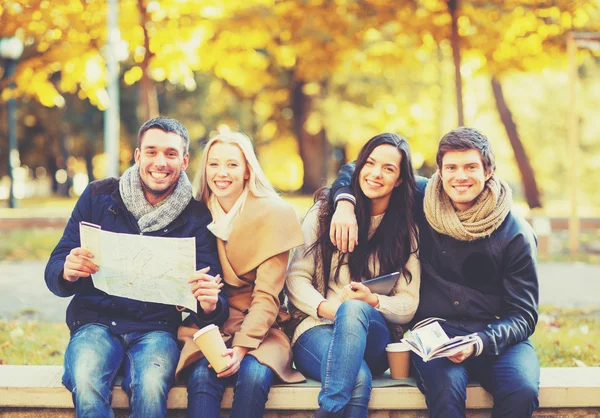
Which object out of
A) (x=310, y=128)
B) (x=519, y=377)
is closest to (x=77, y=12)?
(x=519, y=377)

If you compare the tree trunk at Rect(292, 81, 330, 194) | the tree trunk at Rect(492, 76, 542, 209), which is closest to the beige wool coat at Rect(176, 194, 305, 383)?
the tree trunk at Rect(492, 76, 542, 209)

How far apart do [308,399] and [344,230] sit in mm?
855

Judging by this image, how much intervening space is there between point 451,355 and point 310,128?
20792 millimetres

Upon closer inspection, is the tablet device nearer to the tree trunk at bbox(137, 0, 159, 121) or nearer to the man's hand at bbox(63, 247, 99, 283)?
the man's hand at bbox(63, 247, 99, 283)

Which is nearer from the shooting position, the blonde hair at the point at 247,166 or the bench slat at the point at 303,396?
the bench slat at the point at 303,396

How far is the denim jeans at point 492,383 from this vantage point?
3.31 metres

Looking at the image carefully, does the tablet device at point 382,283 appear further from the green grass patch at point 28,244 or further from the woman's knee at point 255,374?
the green grass patch at point 28,244

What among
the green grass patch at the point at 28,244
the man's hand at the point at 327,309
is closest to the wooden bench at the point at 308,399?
the man's hand at the point at 327,309

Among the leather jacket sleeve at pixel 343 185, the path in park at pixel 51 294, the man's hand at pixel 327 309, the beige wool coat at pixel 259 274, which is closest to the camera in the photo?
the beige wool coat at pixel 259 274

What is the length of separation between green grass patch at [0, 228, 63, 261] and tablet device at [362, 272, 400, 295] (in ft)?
25.3

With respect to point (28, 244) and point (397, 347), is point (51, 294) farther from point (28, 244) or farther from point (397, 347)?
point (397, 347)

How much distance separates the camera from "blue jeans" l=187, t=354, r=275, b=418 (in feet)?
10.9

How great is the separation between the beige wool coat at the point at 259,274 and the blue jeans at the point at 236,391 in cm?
15

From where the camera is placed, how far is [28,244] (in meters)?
11.1
